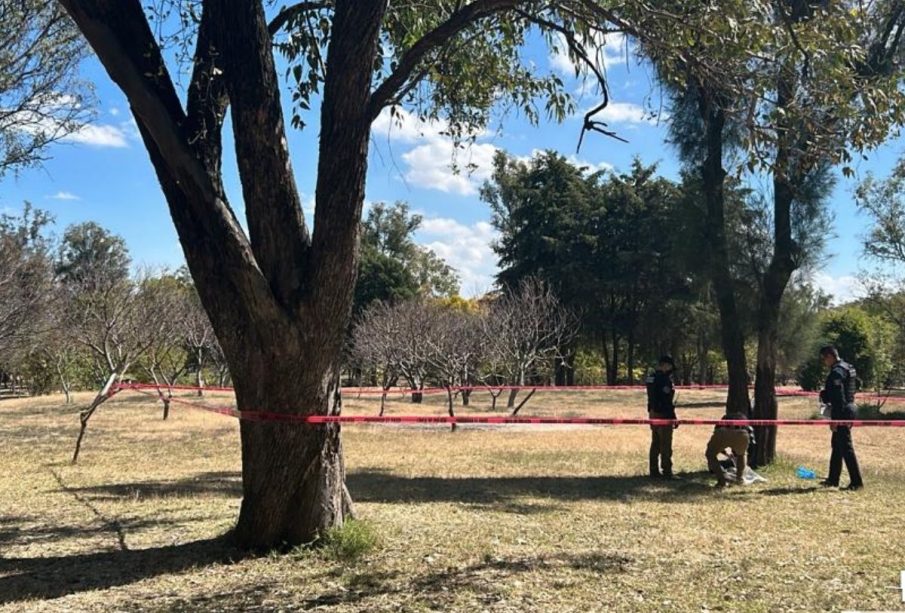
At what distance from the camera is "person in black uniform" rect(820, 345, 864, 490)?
29.1 ft

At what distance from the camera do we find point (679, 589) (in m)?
4.50

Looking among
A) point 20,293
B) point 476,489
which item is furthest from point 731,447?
point 20,293

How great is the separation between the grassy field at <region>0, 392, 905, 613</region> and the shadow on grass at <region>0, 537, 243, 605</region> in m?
0.02

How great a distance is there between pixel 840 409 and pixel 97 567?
8.08 m

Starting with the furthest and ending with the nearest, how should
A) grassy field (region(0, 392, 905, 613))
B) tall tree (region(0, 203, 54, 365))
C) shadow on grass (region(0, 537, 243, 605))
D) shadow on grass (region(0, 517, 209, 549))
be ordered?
tall tree (region(0, 203, 54, 365))
shadow on grass (region(0, 517, 209, 549))
shadow on grass (region(0, 537, 243, 605))
grassy field (region(0, 392, 905, 613))

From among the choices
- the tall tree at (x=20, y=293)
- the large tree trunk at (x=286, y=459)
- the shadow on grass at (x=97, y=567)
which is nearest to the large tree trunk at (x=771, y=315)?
the large tree trunk at (x=286, y=459)

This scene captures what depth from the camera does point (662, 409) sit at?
33.1 ft

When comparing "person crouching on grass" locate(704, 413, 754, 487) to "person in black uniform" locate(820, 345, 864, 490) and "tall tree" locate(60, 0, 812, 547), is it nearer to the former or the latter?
"person in black uniform" locate(820, 345, 864, 490)

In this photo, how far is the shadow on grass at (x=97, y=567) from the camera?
451 centimetres

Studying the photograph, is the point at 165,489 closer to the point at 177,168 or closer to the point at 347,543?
the point at 347,543

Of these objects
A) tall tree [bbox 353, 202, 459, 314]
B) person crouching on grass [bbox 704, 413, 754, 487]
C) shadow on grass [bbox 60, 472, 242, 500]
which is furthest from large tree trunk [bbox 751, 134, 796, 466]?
tall tree [bbox 353, 202, 459, 314]

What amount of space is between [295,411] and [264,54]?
8.06ft

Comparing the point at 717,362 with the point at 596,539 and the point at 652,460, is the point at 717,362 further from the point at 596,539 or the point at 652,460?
the point at 596,539

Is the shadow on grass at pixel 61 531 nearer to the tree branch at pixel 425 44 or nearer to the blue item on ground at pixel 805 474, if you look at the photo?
the tree branch at pixel 425 44
